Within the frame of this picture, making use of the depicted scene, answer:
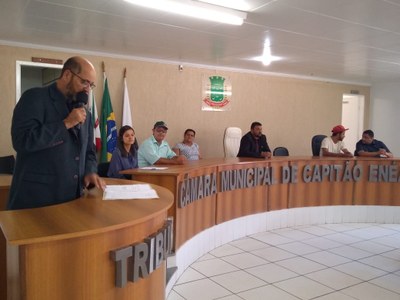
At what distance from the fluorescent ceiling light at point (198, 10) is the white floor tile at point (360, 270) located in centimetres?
279

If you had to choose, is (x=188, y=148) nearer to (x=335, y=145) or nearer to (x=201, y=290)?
(x=335, y=145)

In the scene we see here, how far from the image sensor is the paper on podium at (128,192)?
194 centimetres

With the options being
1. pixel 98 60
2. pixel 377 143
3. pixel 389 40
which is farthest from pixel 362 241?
pixel 98 60

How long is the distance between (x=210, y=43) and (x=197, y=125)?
224cm

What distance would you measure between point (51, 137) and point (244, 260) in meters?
2.88

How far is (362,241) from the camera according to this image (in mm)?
4805

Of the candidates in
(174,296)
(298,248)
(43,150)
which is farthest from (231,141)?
(43,150)

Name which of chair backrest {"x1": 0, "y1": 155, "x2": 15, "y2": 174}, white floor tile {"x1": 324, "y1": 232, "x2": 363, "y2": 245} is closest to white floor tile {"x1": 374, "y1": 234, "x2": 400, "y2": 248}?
white floor tile {"x1": 324, "y1": 232, "x2": 363, "y2": 245}

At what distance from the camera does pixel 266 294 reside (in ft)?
10.3

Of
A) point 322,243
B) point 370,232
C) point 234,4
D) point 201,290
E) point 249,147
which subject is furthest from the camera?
point 249,147

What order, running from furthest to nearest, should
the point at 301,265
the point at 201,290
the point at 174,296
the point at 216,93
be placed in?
the point at 216,93, the point at 301,265, the point at 201,290, the point at 174,296

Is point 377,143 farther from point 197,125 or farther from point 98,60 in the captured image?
point 98,60

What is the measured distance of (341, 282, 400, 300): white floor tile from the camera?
10.4 ft

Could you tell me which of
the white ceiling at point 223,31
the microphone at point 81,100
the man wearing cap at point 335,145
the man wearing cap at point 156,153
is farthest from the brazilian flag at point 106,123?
the microphone at point 81,100
